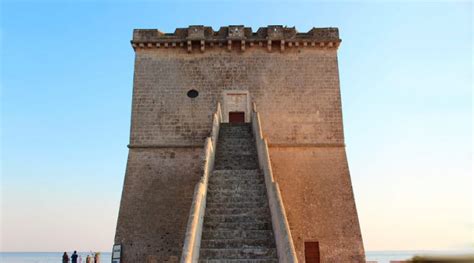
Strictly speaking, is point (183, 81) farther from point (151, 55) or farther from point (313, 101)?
point (313, 101)

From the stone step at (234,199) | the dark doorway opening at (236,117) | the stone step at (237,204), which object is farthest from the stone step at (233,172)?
the dark doorway opening at (236,117)

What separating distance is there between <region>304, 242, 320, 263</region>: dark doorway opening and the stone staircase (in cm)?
362

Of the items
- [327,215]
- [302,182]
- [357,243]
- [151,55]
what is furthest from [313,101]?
[151,55]

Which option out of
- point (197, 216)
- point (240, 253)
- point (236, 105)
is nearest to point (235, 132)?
point (236, 105)

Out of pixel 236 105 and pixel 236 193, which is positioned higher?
pixel 236 105

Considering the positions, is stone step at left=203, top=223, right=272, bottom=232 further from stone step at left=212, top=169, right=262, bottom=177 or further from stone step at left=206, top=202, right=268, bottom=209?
stone step at left=212, top=169, right=262, bottom=177

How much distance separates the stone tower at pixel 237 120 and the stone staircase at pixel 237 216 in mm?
3075

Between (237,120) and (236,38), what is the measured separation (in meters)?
2.82

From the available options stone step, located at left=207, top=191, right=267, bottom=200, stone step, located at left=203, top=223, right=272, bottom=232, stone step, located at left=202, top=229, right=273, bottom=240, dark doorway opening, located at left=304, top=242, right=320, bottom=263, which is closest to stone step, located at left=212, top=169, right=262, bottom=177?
stone step, located at left=207, top=191, right=267, bottom=200

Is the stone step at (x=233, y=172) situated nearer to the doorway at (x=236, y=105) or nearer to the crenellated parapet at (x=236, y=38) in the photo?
the doorway at (x=236, y=105)

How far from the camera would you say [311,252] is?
524 inches

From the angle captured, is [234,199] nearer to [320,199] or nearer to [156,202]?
[156,202]

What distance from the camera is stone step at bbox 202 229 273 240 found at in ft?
26.8

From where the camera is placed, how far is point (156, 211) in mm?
13867
